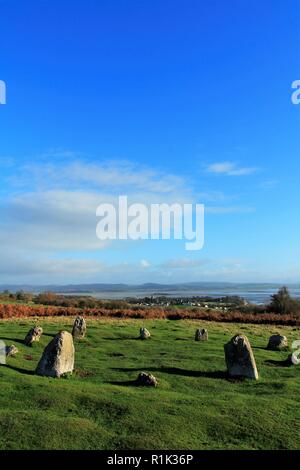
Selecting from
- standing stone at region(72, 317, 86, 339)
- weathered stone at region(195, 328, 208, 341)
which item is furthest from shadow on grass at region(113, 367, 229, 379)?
weathered stone at region(195, 328, 208, 341)

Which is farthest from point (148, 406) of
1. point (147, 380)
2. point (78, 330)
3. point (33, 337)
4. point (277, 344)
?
point (277, 344)

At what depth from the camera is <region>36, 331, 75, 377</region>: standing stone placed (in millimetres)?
19875

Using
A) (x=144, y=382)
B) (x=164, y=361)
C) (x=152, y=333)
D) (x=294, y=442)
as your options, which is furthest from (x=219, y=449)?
(x=152, y=333)

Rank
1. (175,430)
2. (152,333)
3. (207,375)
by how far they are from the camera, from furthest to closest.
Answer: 1. (152,333)
2. (207,375)
3. (175,430)

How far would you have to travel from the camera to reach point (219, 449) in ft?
44.2

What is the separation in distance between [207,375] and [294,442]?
7361mm

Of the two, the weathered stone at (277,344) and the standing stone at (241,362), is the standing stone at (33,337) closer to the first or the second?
the standing stone at (241,362)

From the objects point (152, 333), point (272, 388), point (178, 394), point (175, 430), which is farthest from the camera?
point (152, 333)

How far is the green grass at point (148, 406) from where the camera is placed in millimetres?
13734

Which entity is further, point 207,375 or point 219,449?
point 207,375

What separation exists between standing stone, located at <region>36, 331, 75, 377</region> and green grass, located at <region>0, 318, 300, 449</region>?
566 mm

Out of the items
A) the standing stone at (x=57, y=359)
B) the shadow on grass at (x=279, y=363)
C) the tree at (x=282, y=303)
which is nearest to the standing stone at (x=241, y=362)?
the shadow on grass at (x=279, y=363)

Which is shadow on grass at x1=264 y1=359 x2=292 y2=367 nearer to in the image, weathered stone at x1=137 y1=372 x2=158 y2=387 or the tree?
weathered stone at x1=137 y1=372 x2=158 y2=387
